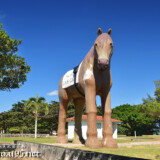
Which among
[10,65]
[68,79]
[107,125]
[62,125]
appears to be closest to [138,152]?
[107,125]

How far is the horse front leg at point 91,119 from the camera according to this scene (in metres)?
9.39

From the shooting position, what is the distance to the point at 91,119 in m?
9.61

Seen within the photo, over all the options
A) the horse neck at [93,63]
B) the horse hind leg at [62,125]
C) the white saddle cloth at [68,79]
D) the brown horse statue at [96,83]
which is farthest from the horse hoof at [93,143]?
the white saddle cloth at [68,79]

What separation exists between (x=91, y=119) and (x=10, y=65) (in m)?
7.16

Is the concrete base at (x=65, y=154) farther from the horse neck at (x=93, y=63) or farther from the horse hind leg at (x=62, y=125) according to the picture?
the horse neck at (x=93, y=63)

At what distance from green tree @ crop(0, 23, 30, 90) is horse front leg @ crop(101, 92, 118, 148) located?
6671mm

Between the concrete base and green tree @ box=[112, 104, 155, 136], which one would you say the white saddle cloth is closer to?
the concrete base

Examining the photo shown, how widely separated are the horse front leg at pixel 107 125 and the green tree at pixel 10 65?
6671 mm

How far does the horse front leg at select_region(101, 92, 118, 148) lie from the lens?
970cm

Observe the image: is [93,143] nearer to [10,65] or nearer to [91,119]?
[91,119]


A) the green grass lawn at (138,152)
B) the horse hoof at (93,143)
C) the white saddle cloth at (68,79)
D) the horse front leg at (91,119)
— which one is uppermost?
the white saddle cloth at (68,79)

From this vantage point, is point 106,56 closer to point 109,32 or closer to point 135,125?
point 109,32

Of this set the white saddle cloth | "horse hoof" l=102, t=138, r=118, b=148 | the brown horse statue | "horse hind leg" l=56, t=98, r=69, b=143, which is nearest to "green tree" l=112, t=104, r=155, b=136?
"horse hind leg" l=56, t=98, r=69, b=143

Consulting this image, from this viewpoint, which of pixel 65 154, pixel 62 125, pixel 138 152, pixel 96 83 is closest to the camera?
pixel 65 154
